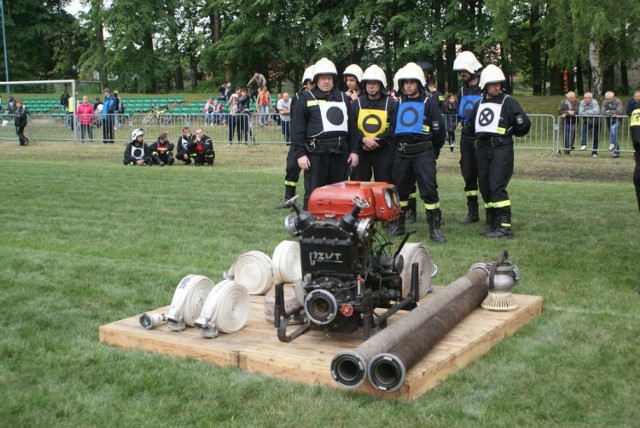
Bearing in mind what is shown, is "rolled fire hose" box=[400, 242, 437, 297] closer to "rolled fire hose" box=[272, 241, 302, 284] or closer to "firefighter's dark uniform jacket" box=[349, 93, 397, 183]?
"rolled fire hose" box=[272, 241, 302, 284]

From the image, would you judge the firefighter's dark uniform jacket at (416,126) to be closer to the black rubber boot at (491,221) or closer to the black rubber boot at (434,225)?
the black rubber boot at (434,225)

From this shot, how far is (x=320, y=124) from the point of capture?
31.6 ft

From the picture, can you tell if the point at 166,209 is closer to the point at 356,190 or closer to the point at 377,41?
the point at 356,190

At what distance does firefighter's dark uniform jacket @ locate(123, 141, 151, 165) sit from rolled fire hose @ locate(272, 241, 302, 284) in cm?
1539

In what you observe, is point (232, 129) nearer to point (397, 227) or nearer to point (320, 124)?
point (397, 227)

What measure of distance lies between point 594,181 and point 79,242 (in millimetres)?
10926

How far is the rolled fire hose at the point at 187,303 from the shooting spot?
6.04m

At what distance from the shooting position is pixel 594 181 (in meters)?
16.8

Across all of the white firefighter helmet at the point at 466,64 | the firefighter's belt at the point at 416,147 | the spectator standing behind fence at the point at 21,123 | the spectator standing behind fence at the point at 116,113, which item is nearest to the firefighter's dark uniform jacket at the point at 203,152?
the spectator standing behind fence at the point at 116,113

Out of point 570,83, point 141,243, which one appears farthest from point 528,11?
point 141,243

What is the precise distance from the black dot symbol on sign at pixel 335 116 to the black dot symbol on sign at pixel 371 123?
3.40ft

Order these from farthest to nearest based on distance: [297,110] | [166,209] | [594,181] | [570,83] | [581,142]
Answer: [570,83] < [581,142] < [594,181] < [166,209] < [297,110]

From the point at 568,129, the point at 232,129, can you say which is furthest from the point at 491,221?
the point at 232,129

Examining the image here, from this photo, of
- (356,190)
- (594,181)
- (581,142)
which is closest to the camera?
(356,190)
